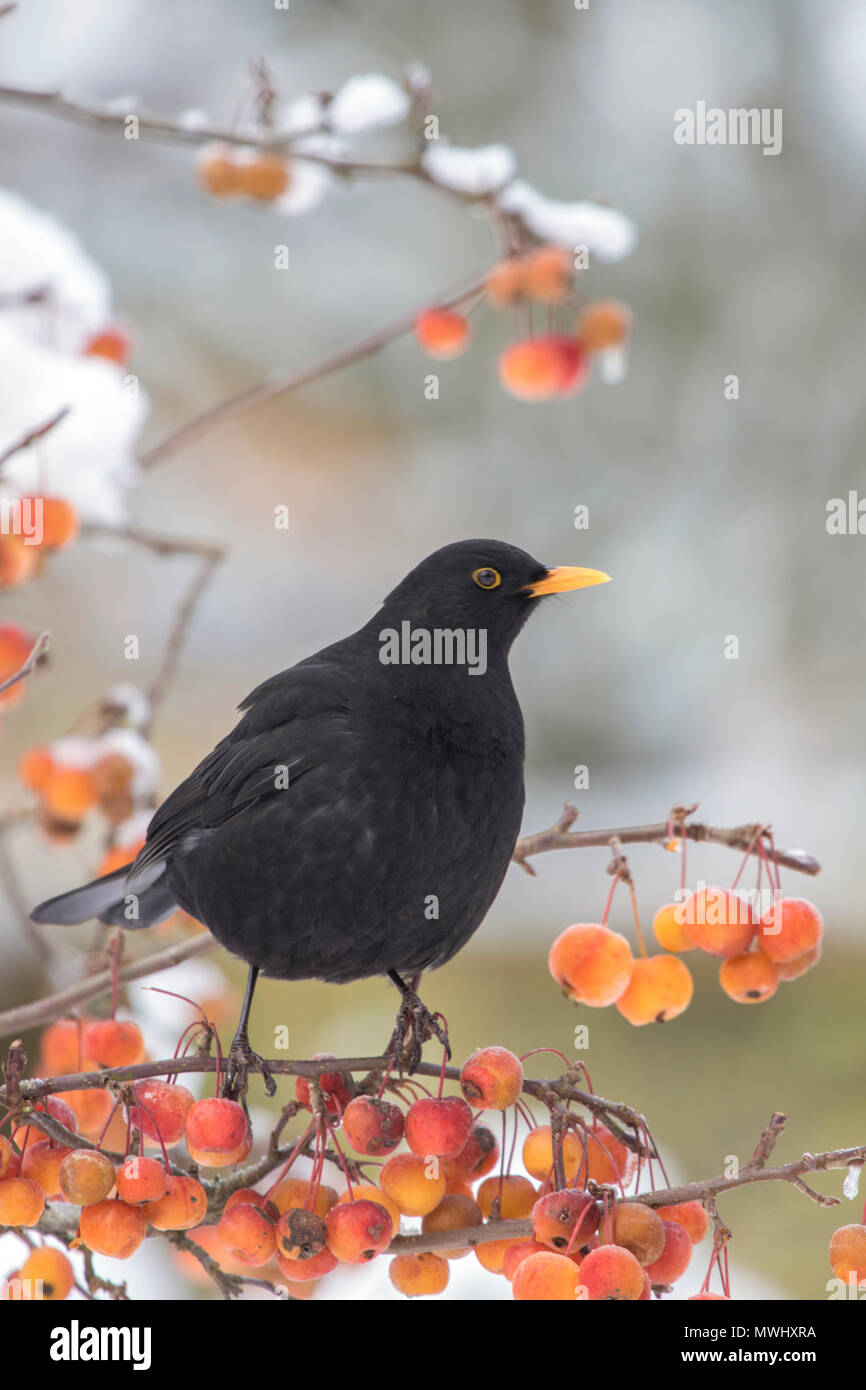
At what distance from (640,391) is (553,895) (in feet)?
8.82

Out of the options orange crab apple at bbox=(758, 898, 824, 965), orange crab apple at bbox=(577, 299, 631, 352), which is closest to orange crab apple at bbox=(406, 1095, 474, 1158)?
orange crab apple at bbox=(758, 898, 824, 965)

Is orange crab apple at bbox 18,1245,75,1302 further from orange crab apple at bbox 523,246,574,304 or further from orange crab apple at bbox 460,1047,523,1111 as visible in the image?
orange crab apple at bbox 523,246,574,304

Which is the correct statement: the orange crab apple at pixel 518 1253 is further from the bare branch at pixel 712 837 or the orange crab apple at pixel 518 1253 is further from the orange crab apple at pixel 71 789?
the orange crab apple at pixel 71 789

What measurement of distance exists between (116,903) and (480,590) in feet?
3.29

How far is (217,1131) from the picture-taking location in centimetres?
181

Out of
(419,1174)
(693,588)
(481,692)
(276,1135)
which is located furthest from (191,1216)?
(693,588)

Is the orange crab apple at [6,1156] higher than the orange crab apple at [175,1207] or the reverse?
higher

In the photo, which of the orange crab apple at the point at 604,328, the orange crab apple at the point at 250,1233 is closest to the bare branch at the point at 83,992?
the orange crab apple at the point at 250,1233

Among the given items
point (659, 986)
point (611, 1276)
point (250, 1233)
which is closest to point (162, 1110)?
point (250, 1233)

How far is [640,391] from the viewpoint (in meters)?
6.71

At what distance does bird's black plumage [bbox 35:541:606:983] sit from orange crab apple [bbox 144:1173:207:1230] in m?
0.55

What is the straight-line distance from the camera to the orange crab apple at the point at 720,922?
202 cm

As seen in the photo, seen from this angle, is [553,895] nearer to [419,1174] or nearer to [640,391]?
[640,391]
